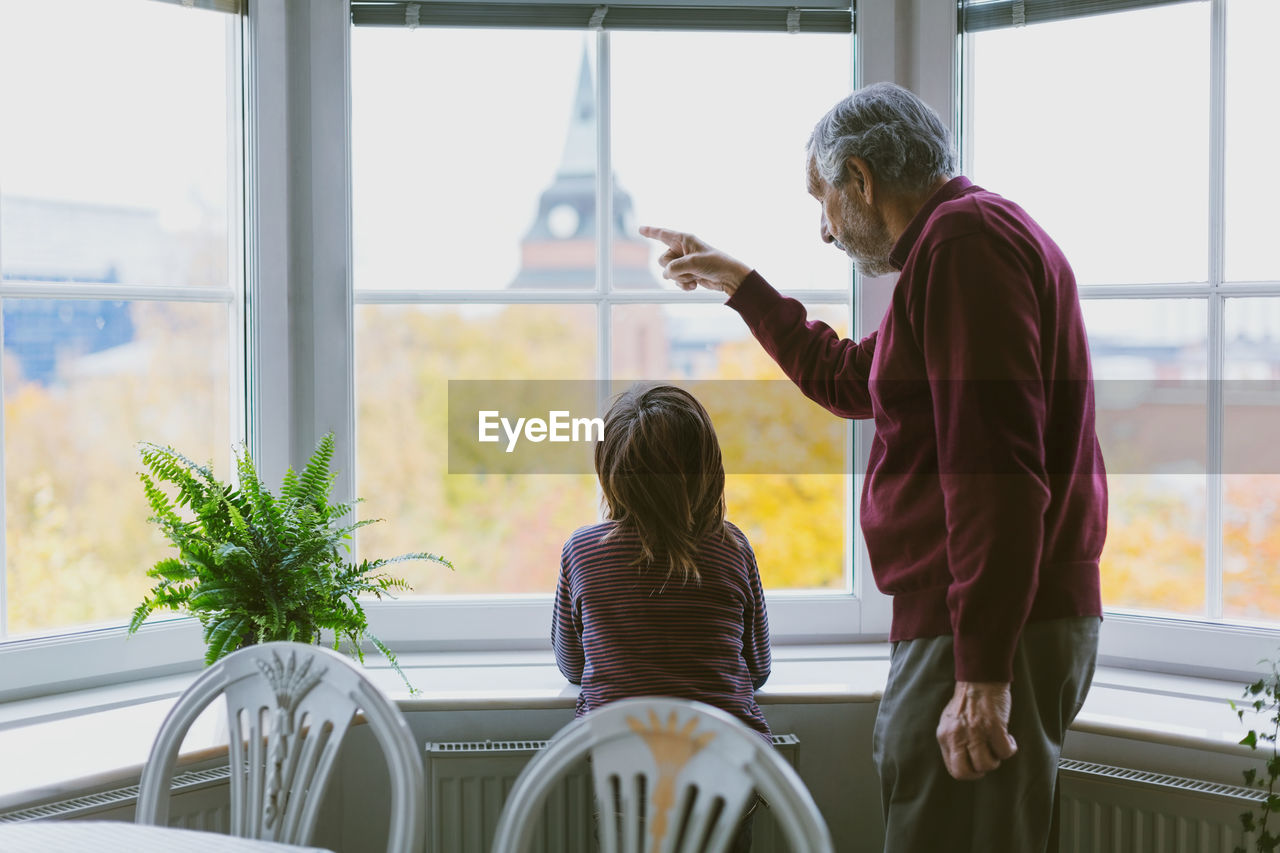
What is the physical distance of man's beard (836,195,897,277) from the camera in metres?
1.46

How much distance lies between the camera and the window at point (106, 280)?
1.84 metres

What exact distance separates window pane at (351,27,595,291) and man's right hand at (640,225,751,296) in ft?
1.03

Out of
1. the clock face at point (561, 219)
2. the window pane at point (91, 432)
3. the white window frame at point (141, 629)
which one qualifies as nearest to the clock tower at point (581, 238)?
the clock face at point (561, 219)

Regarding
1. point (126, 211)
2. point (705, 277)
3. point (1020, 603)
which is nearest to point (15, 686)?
point (126, 211)

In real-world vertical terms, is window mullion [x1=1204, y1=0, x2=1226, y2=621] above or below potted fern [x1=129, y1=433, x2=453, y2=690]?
above

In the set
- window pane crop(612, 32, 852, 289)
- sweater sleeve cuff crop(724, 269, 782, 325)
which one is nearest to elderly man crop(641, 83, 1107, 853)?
sweater sleeve cuff crop(724, 269, 782, 325)

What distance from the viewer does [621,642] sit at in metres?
1.62

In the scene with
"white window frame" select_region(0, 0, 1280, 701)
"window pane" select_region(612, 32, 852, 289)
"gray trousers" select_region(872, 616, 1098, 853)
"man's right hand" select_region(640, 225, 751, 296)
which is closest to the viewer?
"gray trousers" select_region(872, 616, 1098, 853)

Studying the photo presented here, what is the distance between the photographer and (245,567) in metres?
1.72

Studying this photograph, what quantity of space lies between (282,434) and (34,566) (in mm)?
500

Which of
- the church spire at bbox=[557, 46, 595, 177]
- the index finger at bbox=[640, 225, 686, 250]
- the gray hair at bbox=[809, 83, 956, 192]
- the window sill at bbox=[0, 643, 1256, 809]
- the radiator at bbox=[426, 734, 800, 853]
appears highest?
the church spire at bbox=[557, 46, 595, 177]

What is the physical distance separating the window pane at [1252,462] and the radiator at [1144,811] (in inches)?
18.1

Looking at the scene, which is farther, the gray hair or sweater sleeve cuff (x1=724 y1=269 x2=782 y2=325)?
sweater sleeve cuff (x1=724 y1=269 x2=782 y2=325)

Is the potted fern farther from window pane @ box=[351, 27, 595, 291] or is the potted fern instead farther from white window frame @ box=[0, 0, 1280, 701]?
window pane @ box=[351, 27, 595, 291]
